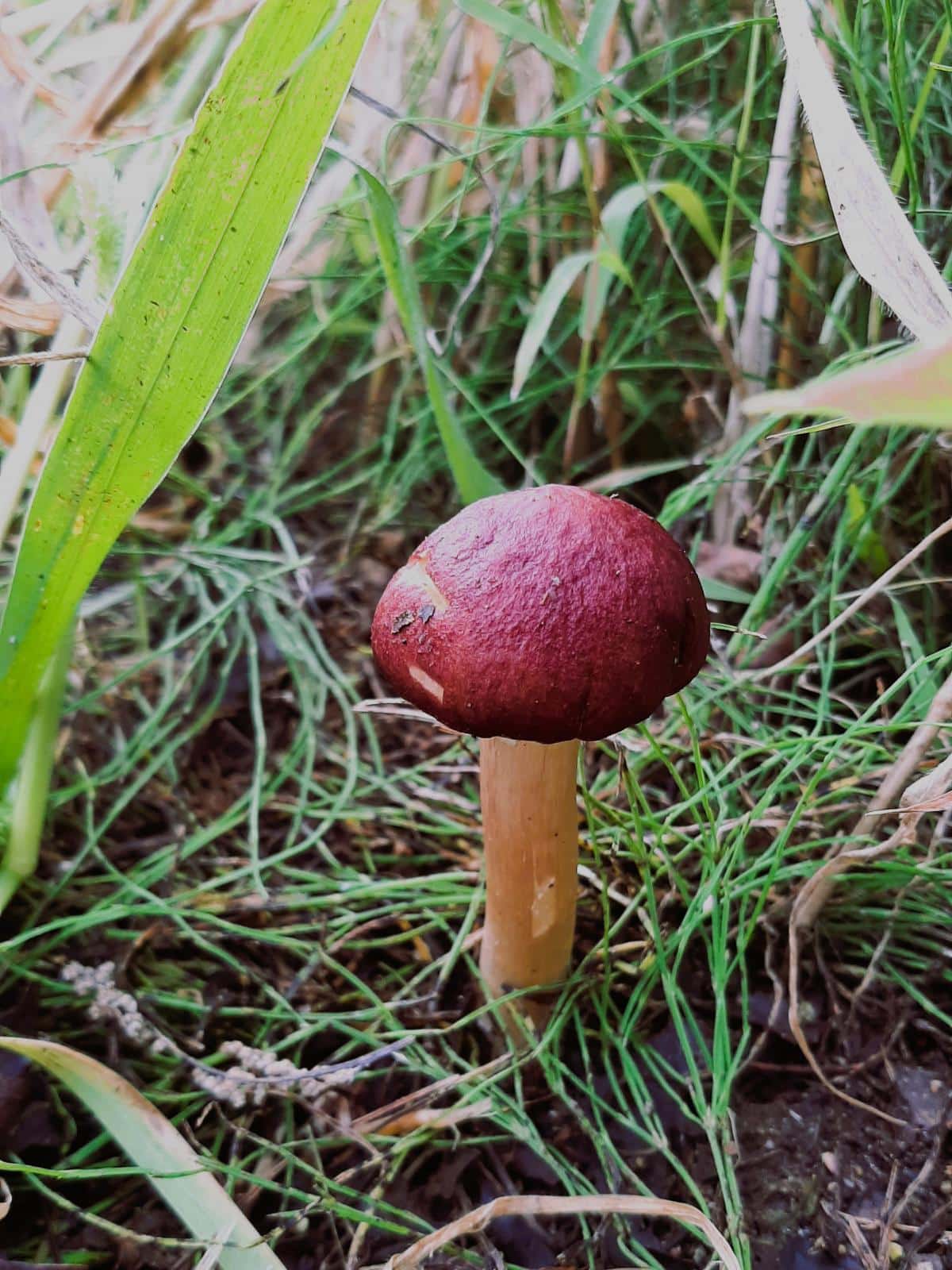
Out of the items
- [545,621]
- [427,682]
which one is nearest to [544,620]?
[545,621]

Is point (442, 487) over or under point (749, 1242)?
over

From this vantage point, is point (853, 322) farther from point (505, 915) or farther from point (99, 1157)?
point (99, 1157)

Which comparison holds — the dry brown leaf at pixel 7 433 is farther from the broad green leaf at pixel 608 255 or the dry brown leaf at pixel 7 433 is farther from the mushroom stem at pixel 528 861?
the mushroom stem at pixel 528 861

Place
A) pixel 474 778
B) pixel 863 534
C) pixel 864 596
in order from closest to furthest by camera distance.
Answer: pixel 864 596 < pixel 863 534 < pixel 474 778

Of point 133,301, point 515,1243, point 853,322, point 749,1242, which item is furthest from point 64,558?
point 853,322

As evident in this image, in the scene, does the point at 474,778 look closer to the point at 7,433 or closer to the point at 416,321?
the point at 416,321

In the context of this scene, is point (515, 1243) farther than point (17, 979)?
No

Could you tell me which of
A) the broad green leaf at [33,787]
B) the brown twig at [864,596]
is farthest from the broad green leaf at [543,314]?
the broad green leaf at [33,787]
